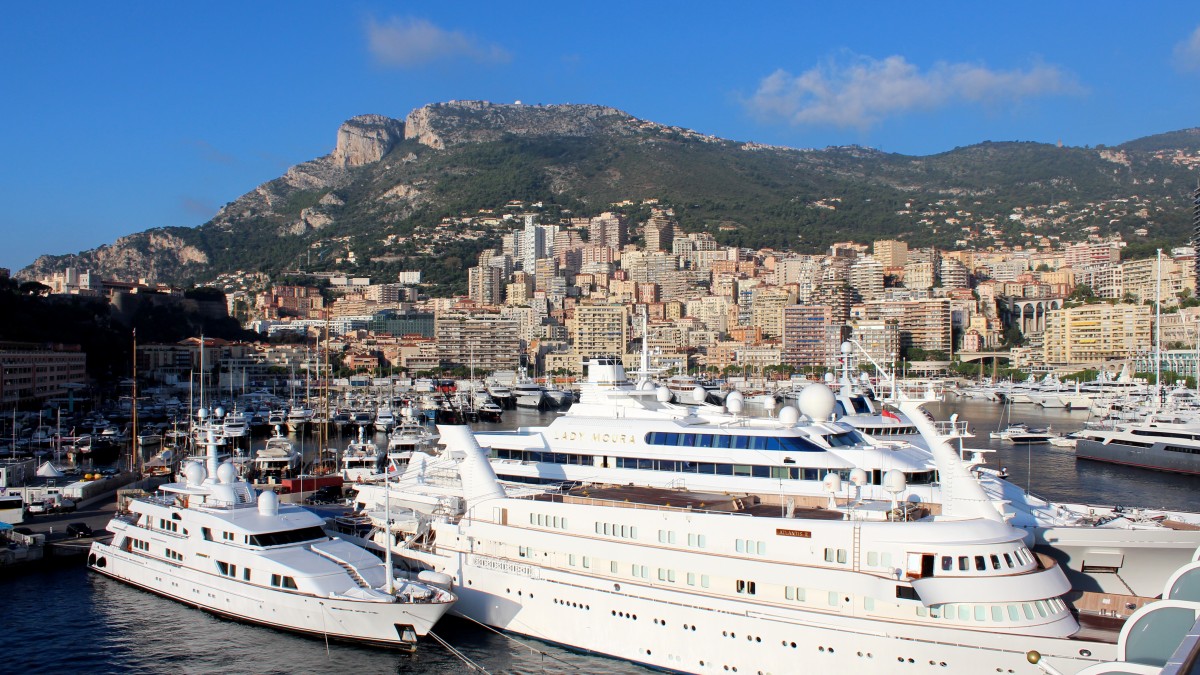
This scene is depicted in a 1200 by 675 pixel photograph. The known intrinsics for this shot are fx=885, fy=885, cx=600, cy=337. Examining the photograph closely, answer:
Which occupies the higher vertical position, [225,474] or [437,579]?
[225,474]

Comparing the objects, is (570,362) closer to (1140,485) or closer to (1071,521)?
(1140,485)

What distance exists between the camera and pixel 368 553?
55.1ft

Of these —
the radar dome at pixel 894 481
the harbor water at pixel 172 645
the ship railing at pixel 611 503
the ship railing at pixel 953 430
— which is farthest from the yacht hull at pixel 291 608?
the ship railing at pixel 953 430

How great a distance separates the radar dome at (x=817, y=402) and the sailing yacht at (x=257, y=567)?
25.3 feet

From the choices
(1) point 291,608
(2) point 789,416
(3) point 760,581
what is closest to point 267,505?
(1) point 291,608

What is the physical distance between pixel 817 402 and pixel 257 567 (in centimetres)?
1101

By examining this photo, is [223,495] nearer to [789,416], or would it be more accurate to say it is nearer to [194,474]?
[194,474]

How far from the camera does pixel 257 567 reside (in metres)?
16.2

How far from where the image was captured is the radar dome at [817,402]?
1741 centimetres

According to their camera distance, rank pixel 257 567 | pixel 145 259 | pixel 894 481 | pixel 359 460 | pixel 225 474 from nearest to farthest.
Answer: pixel 894 481, pixel 257 567, pixel 225 474, pixel 359 460, pixel 145 259

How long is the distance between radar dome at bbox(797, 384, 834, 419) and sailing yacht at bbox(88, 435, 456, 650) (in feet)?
25.3

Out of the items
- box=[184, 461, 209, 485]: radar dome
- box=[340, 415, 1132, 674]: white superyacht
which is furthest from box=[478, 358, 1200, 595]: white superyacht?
box=[184, 461, 209, 485]: radar dome

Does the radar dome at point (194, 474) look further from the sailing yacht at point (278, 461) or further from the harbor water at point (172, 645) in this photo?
the sailing yacht at point (278, 461)

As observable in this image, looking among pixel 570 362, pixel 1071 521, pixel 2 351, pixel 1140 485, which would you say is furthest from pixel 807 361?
pixel 1071 521
